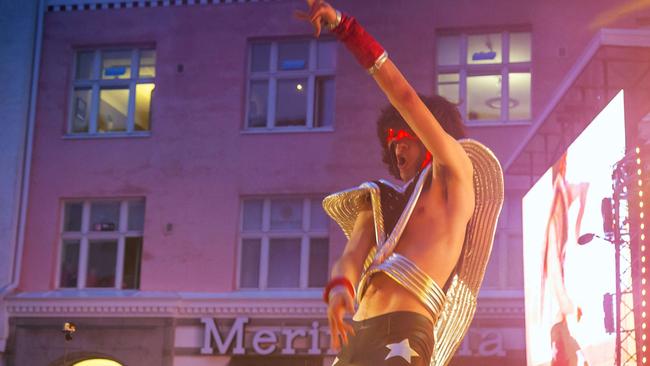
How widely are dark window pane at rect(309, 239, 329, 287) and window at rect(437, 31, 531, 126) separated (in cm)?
310

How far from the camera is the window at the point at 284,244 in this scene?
57.3 ft

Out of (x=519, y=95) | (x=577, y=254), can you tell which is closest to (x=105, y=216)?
(x=519, y=95)

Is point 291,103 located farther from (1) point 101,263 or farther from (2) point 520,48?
(1) point 101,263

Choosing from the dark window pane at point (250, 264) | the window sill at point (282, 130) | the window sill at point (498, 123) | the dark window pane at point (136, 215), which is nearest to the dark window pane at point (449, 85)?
the window sill at point (498, 123)

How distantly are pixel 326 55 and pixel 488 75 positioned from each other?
2.73 metres

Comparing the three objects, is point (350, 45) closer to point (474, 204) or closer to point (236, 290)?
point (474, 204)

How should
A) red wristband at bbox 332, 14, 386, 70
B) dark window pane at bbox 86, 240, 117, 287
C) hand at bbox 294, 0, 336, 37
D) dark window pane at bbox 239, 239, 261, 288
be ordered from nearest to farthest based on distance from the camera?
hand at bbox 294, 0, 336, 37
red wristband at bbox 332, 14, 386, 70
dark window pane at bbox 239, 239, 261, 288
dark window pane at bbox 86, 240, 117, 287

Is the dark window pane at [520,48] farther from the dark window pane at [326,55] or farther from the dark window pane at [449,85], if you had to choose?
the dark window pane at [326,55]

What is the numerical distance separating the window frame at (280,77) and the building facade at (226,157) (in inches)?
1.3

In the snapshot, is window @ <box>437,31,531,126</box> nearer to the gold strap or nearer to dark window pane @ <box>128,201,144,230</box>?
dark window pane @ <box>128,201,144,230</box>

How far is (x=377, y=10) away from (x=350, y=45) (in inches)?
579

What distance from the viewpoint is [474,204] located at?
369 cm

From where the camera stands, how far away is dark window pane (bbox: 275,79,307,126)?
18047 millimetres

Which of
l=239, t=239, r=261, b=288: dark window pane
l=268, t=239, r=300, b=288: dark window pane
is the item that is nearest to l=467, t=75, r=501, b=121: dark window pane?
l=268, t=239, r=300, b=288: dark window pane
